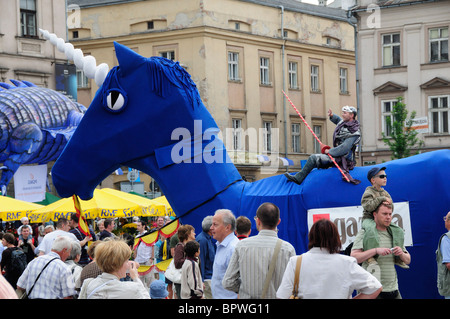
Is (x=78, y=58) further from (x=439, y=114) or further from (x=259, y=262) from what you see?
(x=439, y=114)

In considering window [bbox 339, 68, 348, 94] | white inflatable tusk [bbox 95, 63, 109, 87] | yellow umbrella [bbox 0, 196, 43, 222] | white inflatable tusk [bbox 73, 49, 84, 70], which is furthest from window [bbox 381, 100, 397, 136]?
white inflatable tusk [bbox 95, 63, 109, 87]

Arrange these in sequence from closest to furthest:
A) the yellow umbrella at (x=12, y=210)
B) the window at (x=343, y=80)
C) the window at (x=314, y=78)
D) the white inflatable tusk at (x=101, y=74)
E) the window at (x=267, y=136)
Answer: the white inflatable tusk at (x=101, y=74), the yellow umbrella at (x=12, y=210), the window at (x=267, y=136), the window at (x=314, y=78), the window at (x=343, y=80)

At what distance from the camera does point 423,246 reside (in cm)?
792

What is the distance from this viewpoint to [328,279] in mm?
5375

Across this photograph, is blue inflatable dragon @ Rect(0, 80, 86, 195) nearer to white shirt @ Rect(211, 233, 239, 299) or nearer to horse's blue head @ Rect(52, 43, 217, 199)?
horse's blue head @ Rect(52, 43, 217, 199)

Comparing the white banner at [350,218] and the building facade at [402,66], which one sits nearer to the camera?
the white banner at [350,218]

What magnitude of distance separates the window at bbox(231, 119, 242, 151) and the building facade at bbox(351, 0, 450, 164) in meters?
7.34

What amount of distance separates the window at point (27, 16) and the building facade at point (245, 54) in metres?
9.63

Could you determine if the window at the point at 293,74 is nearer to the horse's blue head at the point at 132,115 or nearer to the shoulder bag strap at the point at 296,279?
the horse's blue head at the point at 132,115

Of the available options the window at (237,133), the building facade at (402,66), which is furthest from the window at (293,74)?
the building facade at (402,66)

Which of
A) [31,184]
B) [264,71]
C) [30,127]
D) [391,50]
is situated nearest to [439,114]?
[391,50]

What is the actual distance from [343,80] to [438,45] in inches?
513

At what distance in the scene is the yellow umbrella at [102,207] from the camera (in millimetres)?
17984
